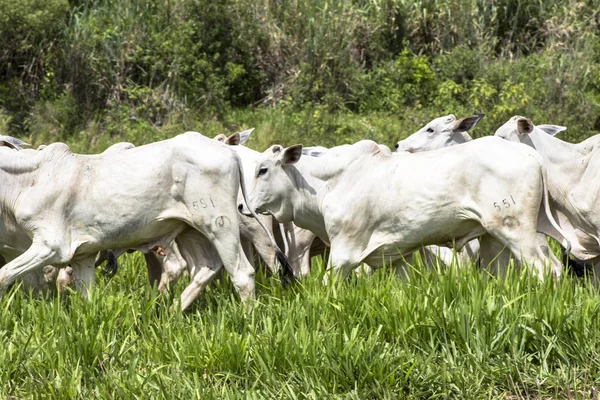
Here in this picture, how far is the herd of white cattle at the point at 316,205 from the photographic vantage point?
6.54 meters

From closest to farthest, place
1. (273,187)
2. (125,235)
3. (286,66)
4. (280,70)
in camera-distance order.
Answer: (125,235) < (273,187) < (286,66) < (280,70)

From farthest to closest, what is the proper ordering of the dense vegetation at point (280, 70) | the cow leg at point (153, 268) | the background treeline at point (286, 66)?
the background treeline at point (286, 66) → the dense vegetation at point (280, 70) → the cow leg at point (153, 268)

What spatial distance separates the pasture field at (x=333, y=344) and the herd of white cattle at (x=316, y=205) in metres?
0.44

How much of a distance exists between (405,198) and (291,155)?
3.22 feet

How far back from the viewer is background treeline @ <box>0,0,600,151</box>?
15781 mm

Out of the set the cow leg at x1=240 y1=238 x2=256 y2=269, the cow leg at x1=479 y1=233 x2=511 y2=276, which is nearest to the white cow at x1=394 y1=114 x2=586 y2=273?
the cow leg at x1=479 y1=233 x2=511 y2=276

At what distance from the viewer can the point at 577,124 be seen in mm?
14891

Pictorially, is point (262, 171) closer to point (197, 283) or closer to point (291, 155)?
point (291, 155)

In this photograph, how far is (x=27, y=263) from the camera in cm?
661

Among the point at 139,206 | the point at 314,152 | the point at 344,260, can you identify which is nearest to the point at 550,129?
the point at 314,152

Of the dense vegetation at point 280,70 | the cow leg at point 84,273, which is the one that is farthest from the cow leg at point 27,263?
the cow leg at point 84,273

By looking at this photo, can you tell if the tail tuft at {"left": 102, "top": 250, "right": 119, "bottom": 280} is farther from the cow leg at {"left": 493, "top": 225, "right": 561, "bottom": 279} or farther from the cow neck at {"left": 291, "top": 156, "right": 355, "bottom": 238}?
the cow leg at {"left": 493, "top": 225, "right": 561, "bottom": 279}

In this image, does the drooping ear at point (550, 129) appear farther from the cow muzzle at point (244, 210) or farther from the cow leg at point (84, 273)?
the cow leg at point (84, 273)

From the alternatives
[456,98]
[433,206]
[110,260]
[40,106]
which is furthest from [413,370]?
[40,106]
